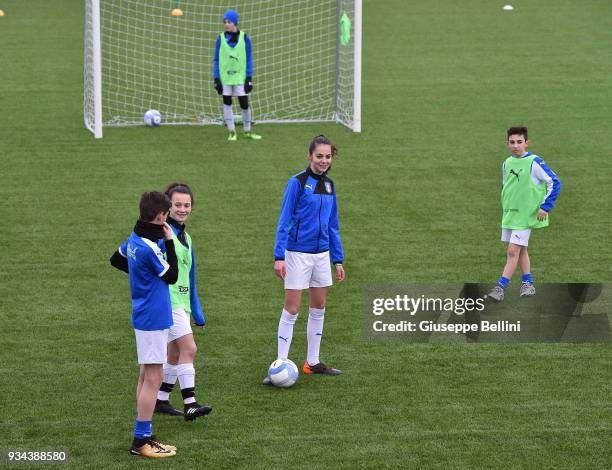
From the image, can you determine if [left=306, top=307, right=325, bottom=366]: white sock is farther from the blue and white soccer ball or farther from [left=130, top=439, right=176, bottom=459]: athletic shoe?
the blue and white soccer ball

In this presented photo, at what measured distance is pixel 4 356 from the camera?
30.8 feet

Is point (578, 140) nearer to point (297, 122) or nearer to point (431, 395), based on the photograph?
point (297, 122)

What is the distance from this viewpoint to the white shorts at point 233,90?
17.5m

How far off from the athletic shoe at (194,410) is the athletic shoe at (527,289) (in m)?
4.14

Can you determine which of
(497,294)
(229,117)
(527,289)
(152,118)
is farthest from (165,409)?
(152,118)

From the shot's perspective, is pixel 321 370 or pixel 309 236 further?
pixel 321 370

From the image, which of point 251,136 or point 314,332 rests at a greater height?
point 251,136

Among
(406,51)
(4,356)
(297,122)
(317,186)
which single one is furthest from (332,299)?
(406,51)

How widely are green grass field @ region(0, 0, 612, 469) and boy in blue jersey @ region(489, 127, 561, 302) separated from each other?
2.58ft

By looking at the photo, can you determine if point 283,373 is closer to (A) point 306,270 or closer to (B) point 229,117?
(A) point 306,270

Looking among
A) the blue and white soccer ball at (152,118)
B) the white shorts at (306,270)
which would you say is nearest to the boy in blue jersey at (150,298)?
the white shorts at (306,270)

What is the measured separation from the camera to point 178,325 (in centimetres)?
785

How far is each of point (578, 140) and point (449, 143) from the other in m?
2.01

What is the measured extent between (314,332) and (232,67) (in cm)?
919
